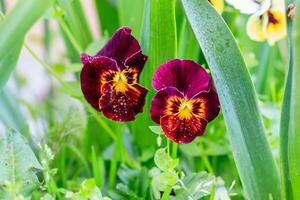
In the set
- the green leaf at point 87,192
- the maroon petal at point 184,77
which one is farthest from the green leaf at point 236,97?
the green leaf at point 87,192

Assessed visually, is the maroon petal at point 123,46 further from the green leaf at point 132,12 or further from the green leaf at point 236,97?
the green leaf at point 132,12

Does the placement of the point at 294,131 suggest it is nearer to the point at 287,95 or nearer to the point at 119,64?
the point at 287,95

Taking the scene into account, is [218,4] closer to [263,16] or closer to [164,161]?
[263,16]

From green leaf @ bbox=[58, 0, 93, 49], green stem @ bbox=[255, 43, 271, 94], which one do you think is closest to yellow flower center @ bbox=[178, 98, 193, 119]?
green leaf @ bbox=[58, 0, 93, 49]

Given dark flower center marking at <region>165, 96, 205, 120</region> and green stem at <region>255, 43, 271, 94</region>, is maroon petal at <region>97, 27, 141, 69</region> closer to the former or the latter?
dark flower center marking at <region>165, 96, 205, 120</region>

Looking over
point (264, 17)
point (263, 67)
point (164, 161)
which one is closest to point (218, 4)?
point (264, 17)

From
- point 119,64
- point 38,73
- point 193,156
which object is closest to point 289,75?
point 119,64
